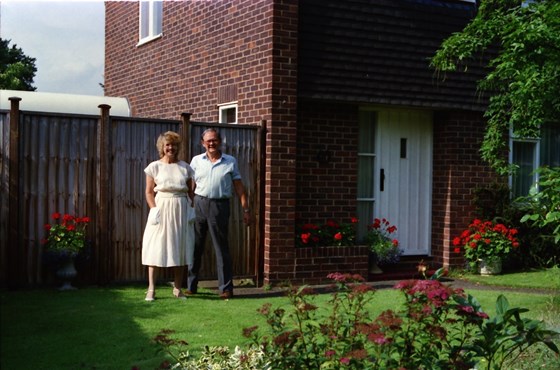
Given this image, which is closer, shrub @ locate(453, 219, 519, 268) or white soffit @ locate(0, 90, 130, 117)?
shrub @ locate(453, 219, 519, 268)

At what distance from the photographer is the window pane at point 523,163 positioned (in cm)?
1314

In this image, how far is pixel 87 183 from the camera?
9.80m

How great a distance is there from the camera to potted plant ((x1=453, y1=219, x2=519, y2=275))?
1180cm

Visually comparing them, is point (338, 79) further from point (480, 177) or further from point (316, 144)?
point (480, 177)

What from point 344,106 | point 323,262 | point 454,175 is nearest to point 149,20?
point 344,106

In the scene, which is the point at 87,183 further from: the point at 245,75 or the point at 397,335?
the point at 397,335

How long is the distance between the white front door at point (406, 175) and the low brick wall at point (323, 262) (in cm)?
131

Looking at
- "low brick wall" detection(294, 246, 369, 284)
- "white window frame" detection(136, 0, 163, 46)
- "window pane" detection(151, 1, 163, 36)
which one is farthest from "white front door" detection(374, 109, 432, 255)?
"window pane" detection(151, 1, 163, 36)

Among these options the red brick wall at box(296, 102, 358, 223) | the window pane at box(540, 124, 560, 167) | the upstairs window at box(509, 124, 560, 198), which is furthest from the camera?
the window pane at box(540, 124, 560, 167)

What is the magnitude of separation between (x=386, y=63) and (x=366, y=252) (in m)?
2.85

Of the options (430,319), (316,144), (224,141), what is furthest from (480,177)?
(430,319)

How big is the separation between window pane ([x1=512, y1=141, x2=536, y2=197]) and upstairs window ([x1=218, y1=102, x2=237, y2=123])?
191 inches

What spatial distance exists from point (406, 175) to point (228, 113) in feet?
9.85

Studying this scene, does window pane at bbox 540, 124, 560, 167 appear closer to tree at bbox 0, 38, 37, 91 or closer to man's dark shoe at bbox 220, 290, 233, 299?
man's dark shoe at bbox 220, 290, 233, 299
